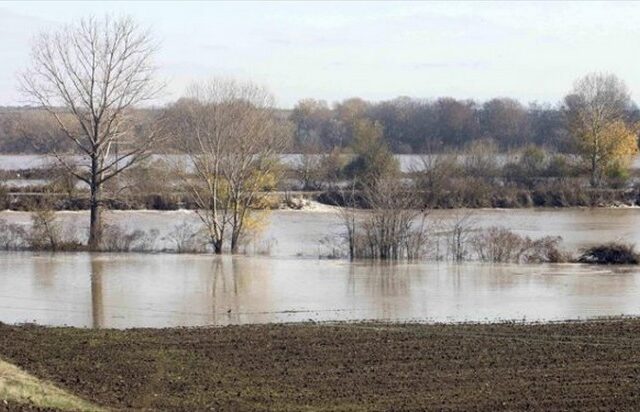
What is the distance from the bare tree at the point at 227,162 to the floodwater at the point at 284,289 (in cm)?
177

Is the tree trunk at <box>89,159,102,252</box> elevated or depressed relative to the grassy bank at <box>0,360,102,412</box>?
elevated

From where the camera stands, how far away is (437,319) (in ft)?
70.7

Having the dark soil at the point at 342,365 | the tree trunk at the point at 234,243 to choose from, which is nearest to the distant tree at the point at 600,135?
the tree trunk at the point at 234,243

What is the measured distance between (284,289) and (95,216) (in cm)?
1307

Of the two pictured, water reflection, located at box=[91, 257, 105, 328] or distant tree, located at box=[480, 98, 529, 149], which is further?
distant tree, located at box=[480, 98, 529, 149]

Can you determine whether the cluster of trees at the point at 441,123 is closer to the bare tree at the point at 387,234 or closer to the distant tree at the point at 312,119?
the distant tree at the point at 312,119

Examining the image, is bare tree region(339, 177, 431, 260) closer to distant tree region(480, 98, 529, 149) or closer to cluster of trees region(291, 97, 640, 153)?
cluster of trees region(291, 97, 640, 153)

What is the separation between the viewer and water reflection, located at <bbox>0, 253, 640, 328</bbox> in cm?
2225

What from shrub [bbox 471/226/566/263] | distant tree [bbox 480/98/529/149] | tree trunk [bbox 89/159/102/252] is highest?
distant tree [bbox 480/98/529/149]

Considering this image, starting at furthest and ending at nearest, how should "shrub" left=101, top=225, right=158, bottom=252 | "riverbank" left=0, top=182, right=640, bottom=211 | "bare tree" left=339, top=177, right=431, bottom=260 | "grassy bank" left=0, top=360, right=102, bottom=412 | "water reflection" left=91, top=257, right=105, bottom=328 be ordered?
"riverbank" left=0, top=182, right=640, bottom=211, "shrub" left=101, top=225, right=158, bottom=252, "bare tree" left=339, top=177, right=431, bottom=260, "water reflection" left=91, top=257, right=105, bottom=328, "grassy bank" left=0, top=360, right=102, bottom=412

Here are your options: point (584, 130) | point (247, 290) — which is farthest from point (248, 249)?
point (584, 130)

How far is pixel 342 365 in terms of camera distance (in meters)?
15.5

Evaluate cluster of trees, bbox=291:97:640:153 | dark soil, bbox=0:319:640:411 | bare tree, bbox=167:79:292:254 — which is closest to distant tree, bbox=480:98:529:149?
cluster of trees, bbox=291:97:640:153

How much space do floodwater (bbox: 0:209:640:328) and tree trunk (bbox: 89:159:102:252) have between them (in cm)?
148
